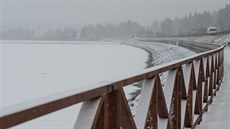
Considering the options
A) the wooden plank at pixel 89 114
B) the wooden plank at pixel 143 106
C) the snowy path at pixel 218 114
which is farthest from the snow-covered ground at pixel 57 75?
the snowy path at pixel 218 114

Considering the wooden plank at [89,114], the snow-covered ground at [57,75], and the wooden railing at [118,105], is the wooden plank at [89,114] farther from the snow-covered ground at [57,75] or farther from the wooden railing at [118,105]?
the snow-covered ground at [57,75]

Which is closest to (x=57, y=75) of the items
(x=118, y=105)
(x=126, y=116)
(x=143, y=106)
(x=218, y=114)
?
(x=218, y=114)

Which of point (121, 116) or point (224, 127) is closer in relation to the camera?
point (121, 116)

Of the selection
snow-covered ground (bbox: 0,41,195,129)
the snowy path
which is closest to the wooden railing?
snow-covered ground (bbox: 0,41,195,129)

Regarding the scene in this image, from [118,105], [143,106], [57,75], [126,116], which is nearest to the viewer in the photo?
[118,105]

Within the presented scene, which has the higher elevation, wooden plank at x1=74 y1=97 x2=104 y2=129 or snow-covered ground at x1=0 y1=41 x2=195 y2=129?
wooden plank at x1=74 y1=97 x2=104 y2=129

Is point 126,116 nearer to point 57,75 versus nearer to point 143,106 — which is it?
point 143,106

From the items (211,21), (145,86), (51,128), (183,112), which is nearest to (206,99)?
(183,112)

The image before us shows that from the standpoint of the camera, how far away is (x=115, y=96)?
2.12 meters

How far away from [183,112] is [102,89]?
2487 mm

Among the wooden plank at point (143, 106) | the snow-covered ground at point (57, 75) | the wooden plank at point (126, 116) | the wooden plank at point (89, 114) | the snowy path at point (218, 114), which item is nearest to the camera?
the wooden plank at point (89, 114)

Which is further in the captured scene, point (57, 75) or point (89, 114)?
point (57, 75)

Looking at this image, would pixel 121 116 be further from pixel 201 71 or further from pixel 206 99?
pixel 206 99

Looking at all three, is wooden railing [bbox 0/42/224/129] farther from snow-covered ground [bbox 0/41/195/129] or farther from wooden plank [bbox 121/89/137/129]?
snow-covered ground [bbox 0/41/195/129]
